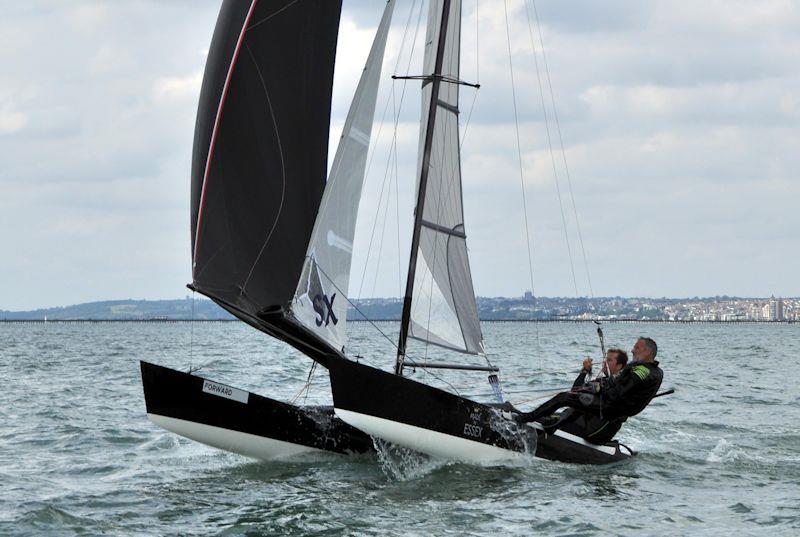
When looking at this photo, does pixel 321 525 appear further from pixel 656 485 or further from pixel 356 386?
pixel 656 485

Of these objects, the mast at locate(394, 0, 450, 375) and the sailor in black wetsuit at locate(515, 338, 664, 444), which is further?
the mast at locate(394, 0, 450, 375)

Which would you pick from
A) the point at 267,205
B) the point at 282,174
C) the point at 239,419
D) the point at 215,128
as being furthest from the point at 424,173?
the point at 239,419

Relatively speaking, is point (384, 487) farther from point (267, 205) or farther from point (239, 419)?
point (267, 205)

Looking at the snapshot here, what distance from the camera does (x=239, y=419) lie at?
12273 millimetres

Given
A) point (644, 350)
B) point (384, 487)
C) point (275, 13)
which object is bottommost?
point (384, 487)

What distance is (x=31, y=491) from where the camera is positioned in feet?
37.4

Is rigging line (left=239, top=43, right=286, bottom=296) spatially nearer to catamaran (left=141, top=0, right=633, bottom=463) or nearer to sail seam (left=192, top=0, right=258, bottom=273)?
catamaran (left=141, top=0, right=633, bottom=463)

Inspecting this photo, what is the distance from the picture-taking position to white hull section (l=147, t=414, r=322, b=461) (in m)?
12.1

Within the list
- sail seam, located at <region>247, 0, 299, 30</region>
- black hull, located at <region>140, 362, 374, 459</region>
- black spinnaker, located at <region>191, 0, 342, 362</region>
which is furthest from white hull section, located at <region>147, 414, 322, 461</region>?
sail seam, located at <region>247, 0, 299, 30</region>

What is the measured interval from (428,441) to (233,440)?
223 centimetres

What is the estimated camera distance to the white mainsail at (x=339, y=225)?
12.3 meters

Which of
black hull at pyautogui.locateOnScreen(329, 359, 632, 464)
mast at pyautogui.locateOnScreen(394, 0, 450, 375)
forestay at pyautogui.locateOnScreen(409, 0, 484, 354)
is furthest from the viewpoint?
forestay at pyautogui.locateOnScreen(409, 0, 484, 354)

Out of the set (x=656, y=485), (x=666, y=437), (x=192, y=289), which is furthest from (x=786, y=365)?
(x=192, y=289)

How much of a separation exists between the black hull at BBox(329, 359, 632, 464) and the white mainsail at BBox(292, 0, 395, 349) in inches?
46.4
